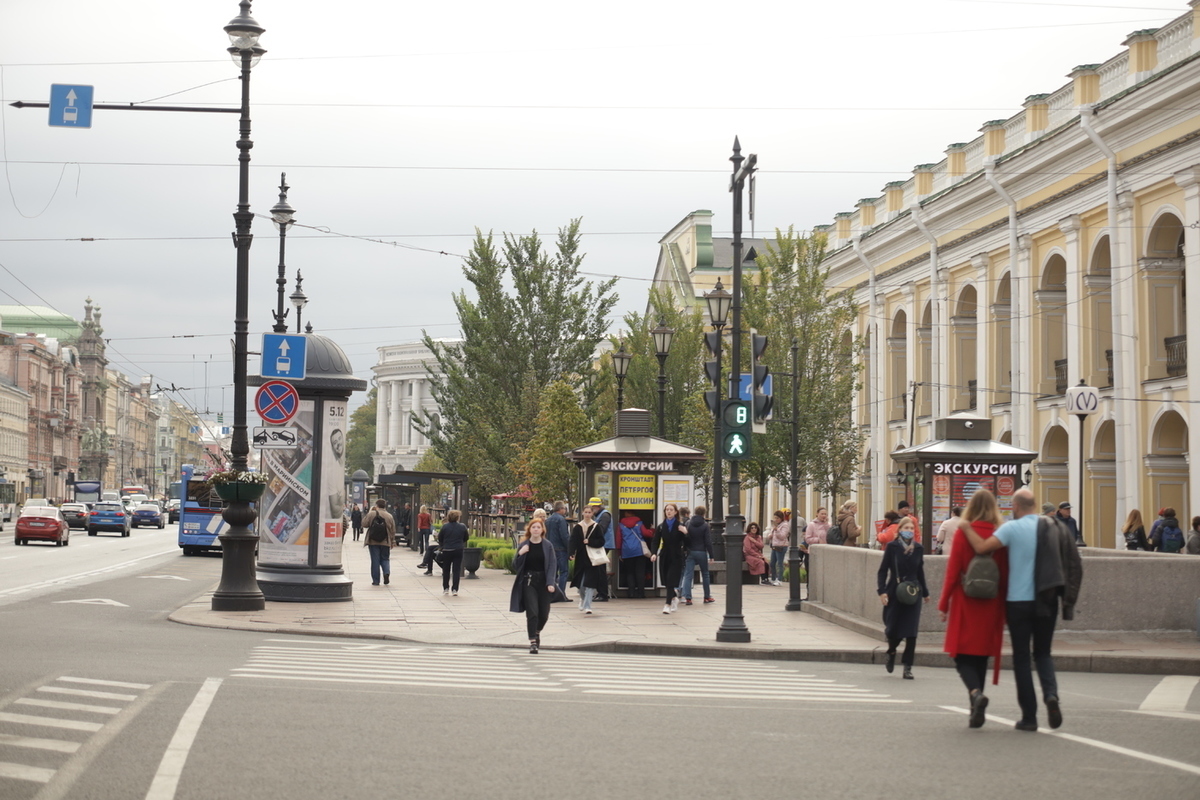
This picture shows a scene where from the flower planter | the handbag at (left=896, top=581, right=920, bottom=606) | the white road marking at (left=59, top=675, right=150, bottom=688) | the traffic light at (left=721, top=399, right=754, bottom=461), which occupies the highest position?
the traffic light at (left=721, top=399, right=754, bottom=461)

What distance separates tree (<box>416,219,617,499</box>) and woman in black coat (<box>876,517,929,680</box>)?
1272 inches

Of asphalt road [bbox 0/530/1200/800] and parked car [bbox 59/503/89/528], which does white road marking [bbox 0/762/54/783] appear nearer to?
asphalt road [bbox 0/530/1200/800]

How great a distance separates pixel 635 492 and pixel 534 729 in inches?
650

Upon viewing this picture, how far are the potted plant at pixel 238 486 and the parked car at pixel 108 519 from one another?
51083 millimetres

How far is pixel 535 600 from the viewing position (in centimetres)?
1731

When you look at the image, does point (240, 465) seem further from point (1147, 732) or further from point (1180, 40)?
point (1180, 40)

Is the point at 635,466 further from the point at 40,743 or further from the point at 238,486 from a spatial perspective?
the point at 40,743

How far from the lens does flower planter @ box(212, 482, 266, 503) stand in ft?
72.3

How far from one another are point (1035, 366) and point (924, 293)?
9.09 meters

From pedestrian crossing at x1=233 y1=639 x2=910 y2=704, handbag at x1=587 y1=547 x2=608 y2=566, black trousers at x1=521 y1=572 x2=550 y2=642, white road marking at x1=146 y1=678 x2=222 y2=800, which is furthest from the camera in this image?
handbag at x1=587 y1=547 x2=608 y2=566

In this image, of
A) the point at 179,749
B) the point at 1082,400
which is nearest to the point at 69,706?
the point at 179,749

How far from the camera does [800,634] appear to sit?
19453 millimetres

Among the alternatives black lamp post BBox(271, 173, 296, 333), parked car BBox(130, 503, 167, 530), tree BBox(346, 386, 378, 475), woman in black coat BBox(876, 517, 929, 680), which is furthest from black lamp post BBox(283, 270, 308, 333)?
tree BBox(346, 386, 378, 475)

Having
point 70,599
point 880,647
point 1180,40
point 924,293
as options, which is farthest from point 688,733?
point 924,293
